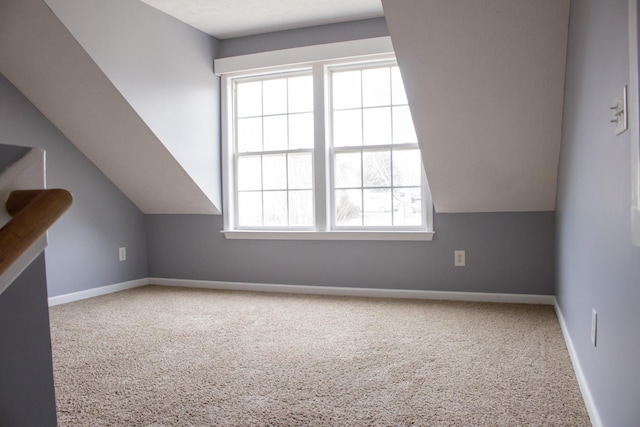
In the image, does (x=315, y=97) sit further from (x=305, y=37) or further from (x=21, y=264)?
(x=21, y=264)

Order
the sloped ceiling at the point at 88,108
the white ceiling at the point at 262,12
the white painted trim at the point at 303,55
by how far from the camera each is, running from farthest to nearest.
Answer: the white painted trim at the point at 303,55
the white ceiling at the point at 262,12
the sloped ceiling at the point at 88,108

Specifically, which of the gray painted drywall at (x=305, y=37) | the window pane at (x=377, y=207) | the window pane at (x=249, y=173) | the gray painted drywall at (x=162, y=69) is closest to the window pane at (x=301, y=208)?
the window pane at (x=249, y=173)

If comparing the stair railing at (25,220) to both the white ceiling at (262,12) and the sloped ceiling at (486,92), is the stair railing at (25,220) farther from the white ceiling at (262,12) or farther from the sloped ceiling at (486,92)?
the white ceiling at (262,12)

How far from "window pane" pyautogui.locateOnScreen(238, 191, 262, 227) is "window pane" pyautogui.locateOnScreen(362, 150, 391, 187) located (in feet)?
3.35

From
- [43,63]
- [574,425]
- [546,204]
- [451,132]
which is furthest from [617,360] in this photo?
[43,63]

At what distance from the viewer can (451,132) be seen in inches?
121

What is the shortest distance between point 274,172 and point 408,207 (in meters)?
1.24

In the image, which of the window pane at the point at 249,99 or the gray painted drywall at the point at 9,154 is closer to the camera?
the gray painted drywall at the point at 9,154

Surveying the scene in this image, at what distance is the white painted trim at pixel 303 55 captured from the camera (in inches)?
150

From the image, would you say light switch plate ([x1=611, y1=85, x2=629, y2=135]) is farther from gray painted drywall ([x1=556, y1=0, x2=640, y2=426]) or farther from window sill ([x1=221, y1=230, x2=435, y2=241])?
window sill ([x1=221, y1=230, x2=435, y2=241])

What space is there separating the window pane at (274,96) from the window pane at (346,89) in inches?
18.3

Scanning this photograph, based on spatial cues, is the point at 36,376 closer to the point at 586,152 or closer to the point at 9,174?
the point at 9,174

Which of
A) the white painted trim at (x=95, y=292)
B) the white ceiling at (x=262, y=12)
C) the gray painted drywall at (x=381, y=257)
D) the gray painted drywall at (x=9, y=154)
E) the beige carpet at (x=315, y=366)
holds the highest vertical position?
the white ceiling at (x=262, y=12)

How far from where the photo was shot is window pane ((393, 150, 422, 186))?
3.88m
